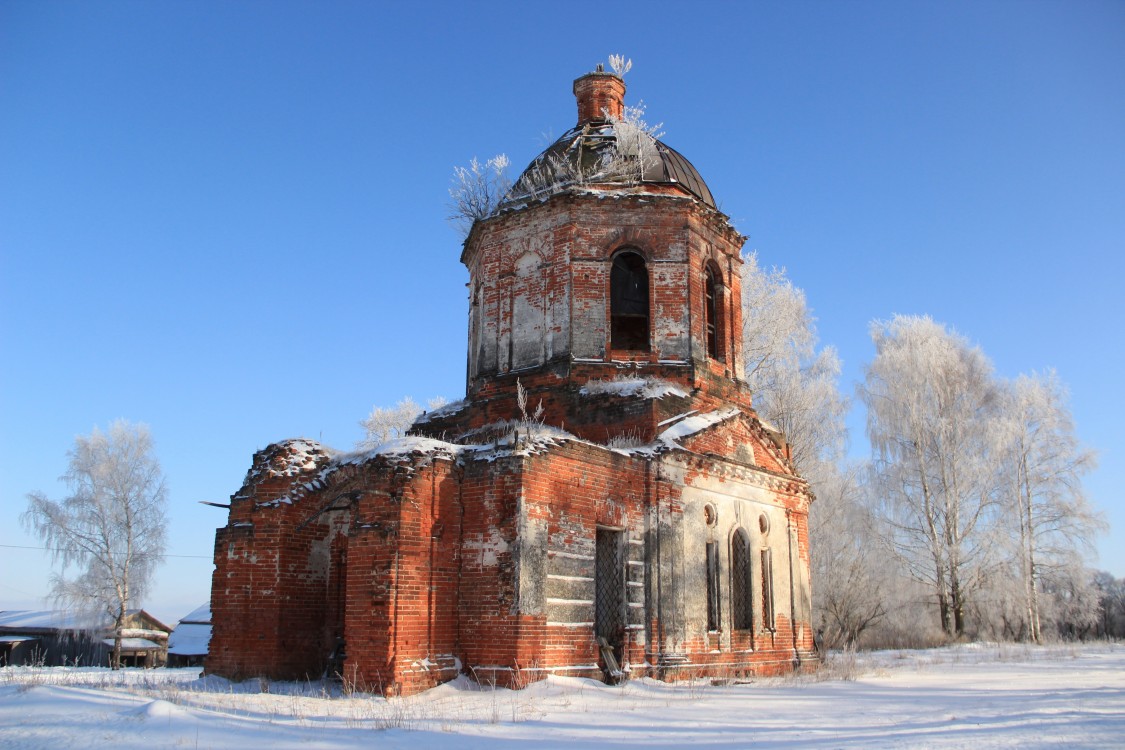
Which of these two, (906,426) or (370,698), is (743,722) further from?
(906,426)

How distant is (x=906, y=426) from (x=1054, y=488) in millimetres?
4230

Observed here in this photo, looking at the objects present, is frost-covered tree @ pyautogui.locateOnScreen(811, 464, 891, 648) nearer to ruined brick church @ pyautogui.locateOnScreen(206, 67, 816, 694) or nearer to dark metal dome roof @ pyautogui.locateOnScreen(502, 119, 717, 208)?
ruined brick church @ pyautogui.locateOnScreen(206, 67, 816, 694)

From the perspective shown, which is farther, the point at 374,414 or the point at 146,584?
the point at 374,414

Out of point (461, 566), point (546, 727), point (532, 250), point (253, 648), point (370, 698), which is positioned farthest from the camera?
point (532, 250)

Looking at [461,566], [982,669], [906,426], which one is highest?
[906,426]

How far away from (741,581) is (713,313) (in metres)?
4.49

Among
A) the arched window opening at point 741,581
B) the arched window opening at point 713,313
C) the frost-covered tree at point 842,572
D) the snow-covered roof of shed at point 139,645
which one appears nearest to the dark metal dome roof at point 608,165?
the arched window opening at point 713,313

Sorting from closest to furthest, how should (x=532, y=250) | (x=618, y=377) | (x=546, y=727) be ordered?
1. (x=546, y=727)
2. (x=618, y=377)
3. (x=532, y=250)

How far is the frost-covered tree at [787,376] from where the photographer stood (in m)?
22.7

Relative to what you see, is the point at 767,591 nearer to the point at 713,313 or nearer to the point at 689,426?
the point at 689,426

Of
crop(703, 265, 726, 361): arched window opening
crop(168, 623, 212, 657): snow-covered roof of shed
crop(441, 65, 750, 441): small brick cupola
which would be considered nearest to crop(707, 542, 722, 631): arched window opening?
crop(441, 65, 750, 441): small brick cupola

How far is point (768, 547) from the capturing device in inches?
532

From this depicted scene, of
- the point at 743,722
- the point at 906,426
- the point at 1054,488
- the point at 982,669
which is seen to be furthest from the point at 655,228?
the point at 1054,488

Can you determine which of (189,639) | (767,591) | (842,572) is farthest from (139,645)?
(767,591)
